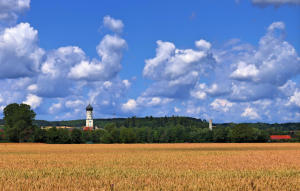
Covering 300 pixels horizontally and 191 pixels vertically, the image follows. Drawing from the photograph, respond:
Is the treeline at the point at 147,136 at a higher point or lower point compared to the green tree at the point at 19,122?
lower

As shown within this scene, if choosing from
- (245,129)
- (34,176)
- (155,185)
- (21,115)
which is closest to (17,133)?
(21,115)

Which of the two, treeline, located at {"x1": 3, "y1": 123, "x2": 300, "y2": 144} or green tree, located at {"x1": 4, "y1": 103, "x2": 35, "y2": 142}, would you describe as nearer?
green tree, located at {"x1": 4, "y1": 103, "x2": 35, "y2": 142}

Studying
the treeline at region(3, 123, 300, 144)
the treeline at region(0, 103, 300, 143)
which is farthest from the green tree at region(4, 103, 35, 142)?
the treeline at region(3, 123, 300, 144)

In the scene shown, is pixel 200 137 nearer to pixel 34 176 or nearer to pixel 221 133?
pixel 221 133

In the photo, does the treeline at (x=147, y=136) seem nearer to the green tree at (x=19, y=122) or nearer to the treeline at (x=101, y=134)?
the treeline at (x=101, y=134)

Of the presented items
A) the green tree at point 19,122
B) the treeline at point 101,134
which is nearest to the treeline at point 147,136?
the treeline at point 101,134

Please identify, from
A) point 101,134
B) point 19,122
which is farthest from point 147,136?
point 19,122

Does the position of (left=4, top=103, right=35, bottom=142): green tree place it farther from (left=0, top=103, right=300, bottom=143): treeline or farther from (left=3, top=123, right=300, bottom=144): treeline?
(left=3, top=123, right=300, bottom=144): treeline

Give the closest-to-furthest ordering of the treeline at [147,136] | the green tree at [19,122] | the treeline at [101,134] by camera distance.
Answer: the green tree at [19,122]
the treeline at [101,134]
the treeline at [147,136]

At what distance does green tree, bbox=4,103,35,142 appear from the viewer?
11156 cm

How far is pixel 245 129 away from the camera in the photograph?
133500mm

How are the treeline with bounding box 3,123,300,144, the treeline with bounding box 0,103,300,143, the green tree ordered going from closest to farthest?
the green tree → the treeline with bounding box 0,103,300,143 → the treeline with bounding box 3,123,300,144

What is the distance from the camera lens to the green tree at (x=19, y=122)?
A: 11156cm

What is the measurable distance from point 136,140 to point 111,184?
116467 millimetres
